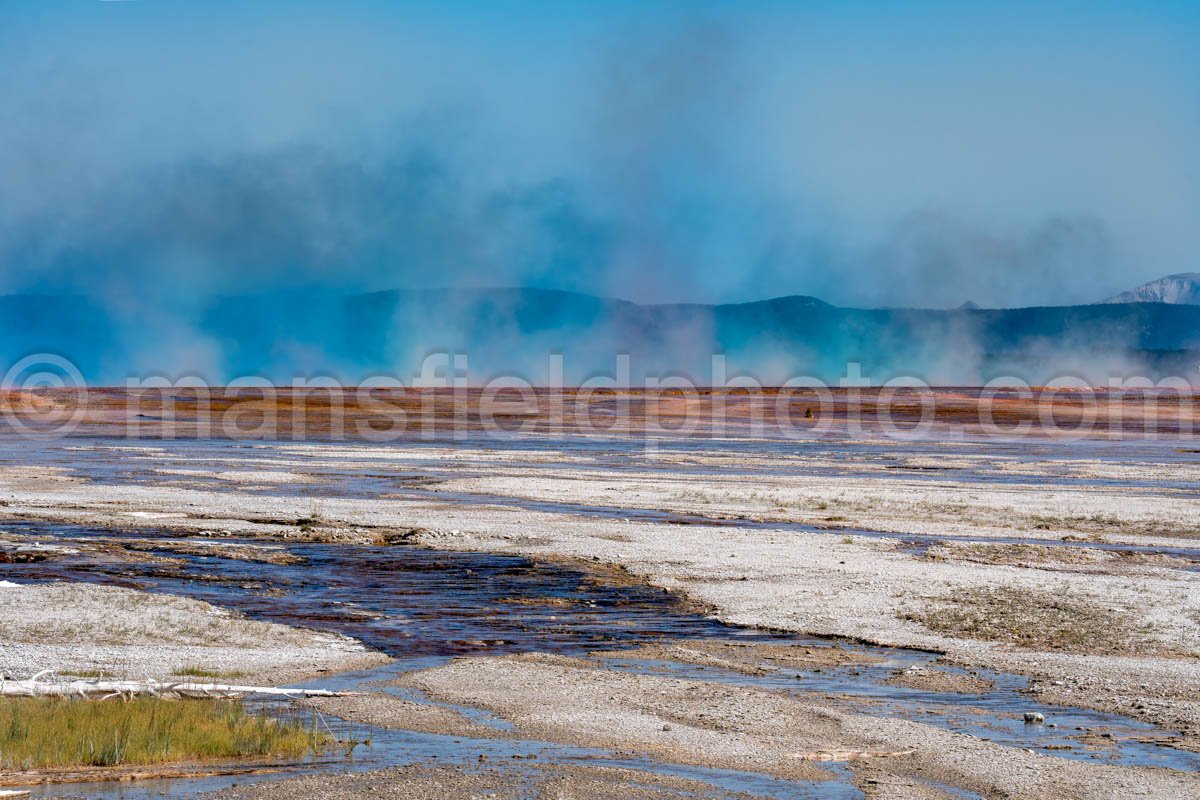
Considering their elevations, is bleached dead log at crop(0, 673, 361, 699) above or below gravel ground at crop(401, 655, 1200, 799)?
above

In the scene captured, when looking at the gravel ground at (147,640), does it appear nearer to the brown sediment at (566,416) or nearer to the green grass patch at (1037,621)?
the green grass patch at (1037,621)

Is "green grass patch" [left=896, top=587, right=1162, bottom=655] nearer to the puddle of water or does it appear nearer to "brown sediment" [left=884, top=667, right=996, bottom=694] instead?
the puddle of water

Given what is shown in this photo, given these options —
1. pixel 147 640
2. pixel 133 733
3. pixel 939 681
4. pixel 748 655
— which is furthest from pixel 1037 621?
pixel 133 733

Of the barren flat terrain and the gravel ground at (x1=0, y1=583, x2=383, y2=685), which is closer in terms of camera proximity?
the barren flat terrain

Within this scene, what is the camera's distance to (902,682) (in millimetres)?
14633

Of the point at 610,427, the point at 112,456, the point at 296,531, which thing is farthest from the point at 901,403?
the point at 296,531

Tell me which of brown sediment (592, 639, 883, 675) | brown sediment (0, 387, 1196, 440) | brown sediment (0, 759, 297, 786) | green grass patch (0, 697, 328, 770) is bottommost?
brown sediment (592, 639, 883, 675)

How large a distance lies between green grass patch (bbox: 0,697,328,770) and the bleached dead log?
186mm

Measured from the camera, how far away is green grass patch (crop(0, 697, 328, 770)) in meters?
10.7

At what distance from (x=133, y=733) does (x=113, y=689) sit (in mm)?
1499

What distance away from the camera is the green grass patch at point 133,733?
10672 millimetres

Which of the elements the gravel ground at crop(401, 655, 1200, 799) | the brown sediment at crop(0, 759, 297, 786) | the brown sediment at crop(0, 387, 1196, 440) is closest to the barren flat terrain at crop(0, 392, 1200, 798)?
the gravel ground at crop(401, 655, 1200, 799)

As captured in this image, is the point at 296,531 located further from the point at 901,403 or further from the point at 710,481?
the point at 901,403

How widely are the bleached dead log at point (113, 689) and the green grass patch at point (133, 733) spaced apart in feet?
0.61
